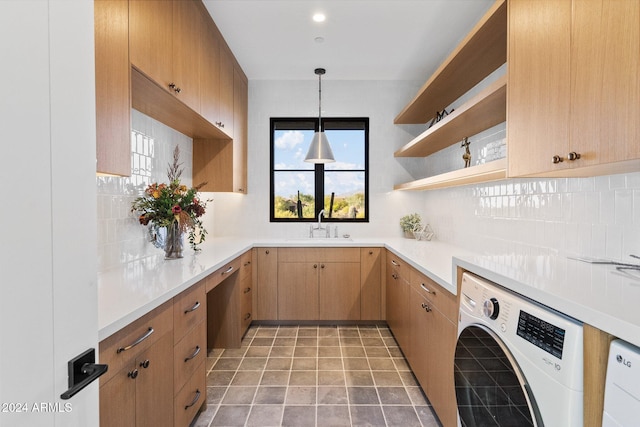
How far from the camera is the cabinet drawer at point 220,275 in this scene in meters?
1.88

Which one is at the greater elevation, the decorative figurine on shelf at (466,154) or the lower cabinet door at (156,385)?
the decorative figurine on shelf at (466,154)

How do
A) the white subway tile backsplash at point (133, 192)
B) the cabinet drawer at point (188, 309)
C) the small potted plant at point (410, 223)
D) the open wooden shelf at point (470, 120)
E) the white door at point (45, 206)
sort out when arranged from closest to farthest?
the white door at point (45, 206), the cabinet drawer at point (188, 309), the open wooden shelf at point (470, 120), the white subway tile backsplash at point (133, 192), the small potted plant at point (410, 223)

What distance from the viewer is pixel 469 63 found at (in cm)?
207

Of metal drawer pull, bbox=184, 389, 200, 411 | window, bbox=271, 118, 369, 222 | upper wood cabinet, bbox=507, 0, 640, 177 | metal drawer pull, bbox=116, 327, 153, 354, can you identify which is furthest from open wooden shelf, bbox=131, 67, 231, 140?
upper wood cabinet, bbox=507, 0, 640, 177

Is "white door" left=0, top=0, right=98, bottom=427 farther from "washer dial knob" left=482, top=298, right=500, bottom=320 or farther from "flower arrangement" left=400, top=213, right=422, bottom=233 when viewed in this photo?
"flower arrangement" left=400, top=213, right=422, bottom=233

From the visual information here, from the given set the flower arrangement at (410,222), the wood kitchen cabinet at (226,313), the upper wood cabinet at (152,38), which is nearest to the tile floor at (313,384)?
the wood kitchen cabinet at (226,313)

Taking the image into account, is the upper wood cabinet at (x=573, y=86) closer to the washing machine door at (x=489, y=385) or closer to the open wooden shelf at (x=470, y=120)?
the open wooden shelf at (x=470, y=120)

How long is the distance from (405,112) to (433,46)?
0.63m

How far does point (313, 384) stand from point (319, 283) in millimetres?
1146

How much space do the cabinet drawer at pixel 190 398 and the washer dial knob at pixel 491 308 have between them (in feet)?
4.64

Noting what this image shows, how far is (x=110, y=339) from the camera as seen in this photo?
3.20 feet

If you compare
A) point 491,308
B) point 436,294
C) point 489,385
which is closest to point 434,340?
point 436,294

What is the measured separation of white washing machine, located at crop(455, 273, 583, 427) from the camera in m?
0.76

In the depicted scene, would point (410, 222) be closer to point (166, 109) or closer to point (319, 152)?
point (319, 152)
